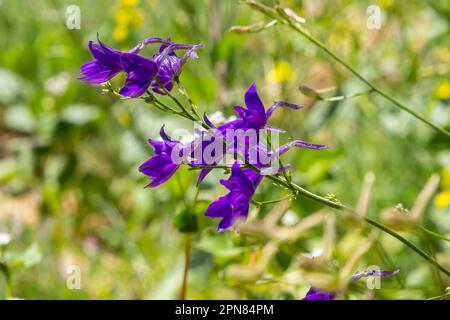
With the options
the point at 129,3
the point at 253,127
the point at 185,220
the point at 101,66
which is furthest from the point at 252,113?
the point at 129,3

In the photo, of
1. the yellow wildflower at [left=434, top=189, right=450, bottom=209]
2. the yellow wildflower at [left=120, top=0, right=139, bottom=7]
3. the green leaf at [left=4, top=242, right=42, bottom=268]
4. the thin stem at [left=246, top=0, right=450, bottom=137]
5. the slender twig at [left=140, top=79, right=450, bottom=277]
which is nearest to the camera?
the slender twig at [left=140, top=79, right=450, bottom=277]

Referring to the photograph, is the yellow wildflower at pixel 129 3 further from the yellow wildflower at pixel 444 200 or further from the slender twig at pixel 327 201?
the slender twig at pixel 327 201

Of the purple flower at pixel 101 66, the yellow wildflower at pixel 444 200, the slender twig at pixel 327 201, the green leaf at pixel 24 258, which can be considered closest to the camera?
the slender twig at pixel 327 201

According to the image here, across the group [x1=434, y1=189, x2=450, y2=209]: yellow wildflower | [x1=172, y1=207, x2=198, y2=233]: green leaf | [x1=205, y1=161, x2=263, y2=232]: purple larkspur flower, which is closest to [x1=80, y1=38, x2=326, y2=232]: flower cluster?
[x1=205, y1=161, x2=263, y2=232]: purple larkspur flower

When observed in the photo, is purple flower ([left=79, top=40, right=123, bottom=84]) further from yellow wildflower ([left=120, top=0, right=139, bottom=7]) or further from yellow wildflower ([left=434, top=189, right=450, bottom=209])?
yellow wildflower ([left=120, top=0, right=139, bottom=7])

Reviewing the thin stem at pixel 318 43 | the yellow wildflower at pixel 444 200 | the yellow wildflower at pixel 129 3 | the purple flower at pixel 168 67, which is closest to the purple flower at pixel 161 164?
the purple flower at pixel 168 67

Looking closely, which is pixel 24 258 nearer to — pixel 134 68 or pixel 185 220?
pixel 185 220
